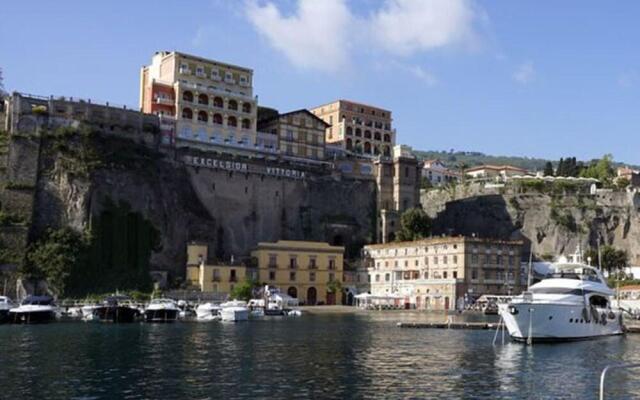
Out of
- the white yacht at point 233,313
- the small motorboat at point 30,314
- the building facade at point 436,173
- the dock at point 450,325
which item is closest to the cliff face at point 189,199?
the small motorboat at point 30,314

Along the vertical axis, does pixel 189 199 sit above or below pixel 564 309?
above

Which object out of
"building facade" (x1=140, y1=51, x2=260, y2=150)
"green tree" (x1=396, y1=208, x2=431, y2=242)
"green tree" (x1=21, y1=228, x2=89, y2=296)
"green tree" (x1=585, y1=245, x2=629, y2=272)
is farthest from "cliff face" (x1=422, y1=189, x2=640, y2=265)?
"green tree" (x1=21, y1=228, x2=89, y2=296)

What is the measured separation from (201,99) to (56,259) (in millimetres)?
34827

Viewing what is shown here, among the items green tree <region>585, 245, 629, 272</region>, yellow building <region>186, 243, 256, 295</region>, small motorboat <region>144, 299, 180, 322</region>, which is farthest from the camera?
green tree <region>585, 245, 629, 272</region>

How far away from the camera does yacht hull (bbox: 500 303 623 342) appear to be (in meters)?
50.9

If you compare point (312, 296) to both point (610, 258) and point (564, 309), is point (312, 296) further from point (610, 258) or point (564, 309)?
point (564, 309)

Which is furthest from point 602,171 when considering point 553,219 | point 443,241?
point 443,241

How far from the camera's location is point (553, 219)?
4828 inches

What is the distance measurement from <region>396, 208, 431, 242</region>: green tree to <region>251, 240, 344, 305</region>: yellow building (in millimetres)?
11106

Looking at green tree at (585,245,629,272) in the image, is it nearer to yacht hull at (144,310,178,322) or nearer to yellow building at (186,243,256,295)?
yellow building at (186,243,256,295)

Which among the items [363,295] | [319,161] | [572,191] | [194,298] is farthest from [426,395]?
[572,191]

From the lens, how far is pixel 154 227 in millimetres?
101375

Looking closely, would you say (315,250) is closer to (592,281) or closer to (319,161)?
(319,161)

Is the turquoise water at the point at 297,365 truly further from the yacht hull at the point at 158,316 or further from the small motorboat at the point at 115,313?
the yacht hull at the point at 158,316
